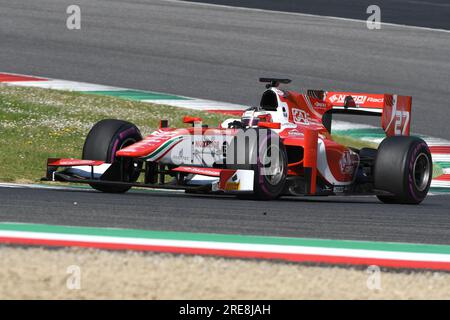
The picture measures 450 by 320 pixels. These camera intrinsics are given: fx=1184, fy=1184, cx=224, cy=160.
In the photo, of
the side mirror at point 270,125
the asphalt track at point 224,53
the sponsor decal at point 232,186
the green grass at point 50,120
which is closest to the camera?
the sponsor decal at point 232,186

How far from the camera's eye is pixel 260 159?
389 inches

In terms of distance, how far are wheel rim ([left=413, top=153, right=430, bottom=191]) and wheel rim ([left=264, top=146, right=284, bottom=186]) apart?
5.24 feet

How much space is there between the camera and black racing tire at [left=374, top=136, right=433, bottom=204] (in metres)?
10.8

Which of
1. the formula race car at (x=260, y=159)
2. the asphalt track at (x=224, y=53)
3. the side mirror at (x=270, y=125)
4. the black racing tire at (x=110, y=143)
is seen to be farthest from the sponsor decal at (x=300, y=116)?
the black racing tire at (x=110, y=143)

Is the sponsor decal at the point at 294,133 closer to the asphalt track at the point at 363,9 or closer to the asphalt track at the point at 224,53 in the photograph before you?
the asphalt track at the point at 224,53

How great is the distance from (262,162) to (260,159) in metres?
0.04

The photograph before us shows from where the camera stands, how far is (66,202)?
905cm

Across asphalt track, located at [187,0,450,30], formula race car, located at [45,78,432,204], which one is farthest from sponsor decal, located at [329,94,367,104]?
asphalt track, located at [187,0,450,30]

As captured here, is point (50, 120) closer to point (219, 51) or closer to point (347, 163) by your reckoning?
point (347, 163)

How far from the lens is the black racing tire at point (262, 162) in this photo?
32.3 ft

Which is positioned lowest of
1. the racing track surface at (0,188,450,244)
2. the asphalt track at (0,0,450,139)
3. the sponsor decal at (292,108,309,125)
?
the racing track surface at (0,188,450,244)

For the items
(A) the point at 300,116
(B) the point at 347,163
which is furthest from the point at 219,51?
(B) the point at 347,163

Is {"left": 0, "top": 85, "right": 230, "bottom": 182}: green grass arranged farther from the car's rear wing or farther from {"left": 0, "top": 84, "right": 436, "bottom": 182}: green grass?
the car's rear wing
